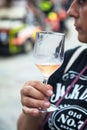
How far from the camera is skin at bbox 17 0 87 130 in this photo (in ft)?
6.38

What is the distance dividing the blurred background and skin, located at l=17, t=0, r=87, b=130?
16.0ft

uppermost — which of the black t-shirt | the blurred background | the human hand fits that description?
the human hand

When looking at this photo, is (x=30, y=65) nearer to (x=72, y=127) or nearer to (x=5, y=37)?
(x=5, y=37)

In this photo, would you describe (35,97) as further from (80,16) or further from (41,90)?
(80,16)

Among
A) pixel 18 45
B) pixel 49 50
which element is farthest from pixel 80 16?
pixel 18 45

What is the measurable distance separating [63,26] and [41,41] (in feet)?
47.4

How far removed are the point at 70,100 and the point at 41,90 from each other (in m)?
0.29

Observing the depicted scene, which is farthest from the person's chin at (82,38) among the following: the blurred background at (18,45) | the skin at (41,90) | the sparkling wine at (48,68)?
the blurred background at (18,45)

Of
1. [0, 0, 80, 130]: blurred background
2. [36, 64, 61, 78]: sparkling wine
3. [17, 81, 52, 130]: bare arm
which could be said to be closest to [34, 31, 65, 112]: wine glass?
[36, 64, 61, 78]: sparkling wine

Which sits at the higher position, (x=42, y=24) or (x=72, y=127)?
(x=72, y=127)

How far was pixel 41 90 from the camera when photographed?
1.95m

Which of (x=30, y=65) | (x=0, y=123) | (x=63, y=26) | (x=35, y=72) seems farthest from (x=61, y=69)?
(x=63, y=26)

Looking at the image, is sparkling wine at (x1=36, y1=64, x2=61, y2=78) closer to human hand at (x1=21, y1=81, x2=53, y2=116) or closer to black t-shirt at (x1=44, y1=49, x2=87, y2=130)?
human hand at (x1=21, y1=81, x2=53, y2=116)

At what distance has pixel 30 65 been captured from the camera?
11758 millimetres
